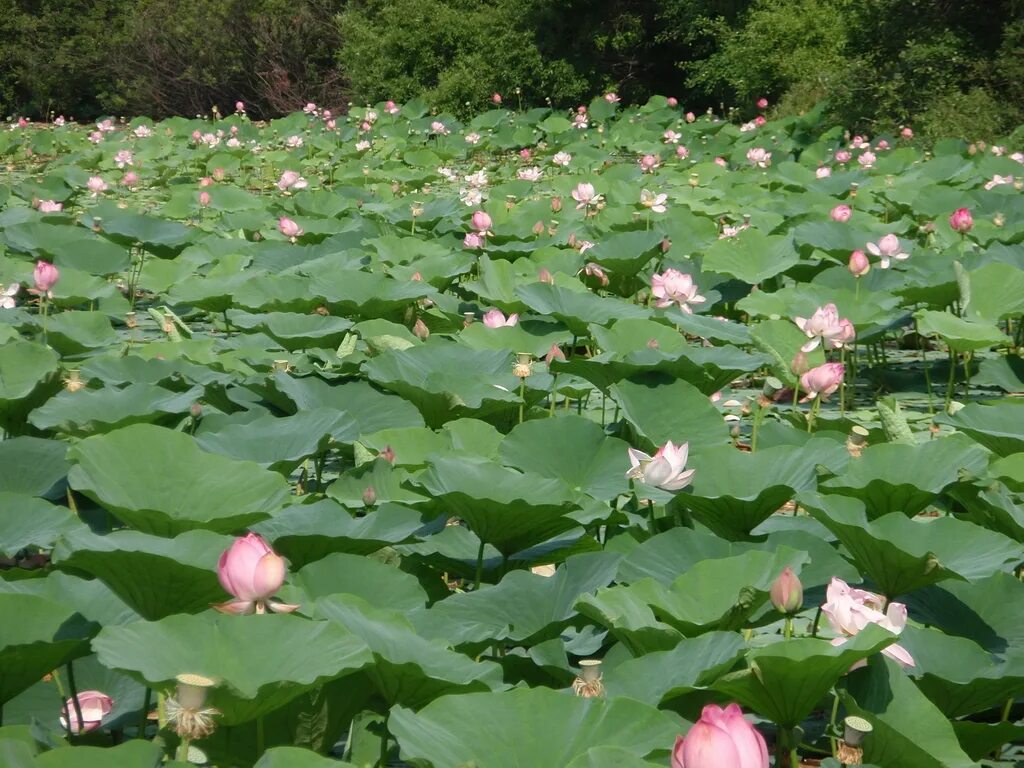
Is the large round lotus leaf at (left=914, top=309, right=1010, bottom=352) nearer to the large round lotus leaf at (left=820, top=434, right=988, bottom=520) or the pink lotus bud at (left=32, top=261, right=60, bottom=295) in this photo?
the large round lotus leaf at (left=820, top=434, right=988, bottom=520)

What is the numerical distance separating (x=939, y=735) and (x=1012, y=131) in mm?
7988

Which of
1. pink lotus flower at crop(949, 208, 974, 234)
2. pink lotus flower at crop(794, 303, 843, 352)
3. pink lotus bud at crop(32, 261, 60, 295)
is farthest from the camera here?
pink lotus flower at crop(949, 208, 974, 234)

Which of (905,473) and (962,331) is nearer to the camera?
(905,473)

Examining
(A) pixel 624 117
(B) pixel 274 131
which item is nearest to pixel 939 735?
(A) pixel 624 117

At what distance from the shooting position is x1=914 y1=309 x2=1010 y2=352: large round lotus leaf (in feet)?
9.69

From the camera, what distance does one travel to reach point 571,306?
3076 millimetres

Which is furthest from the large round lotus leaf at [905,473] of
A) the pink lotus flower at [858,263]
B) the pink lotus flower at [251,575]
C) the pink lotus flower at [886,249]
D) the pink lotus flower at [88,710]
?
the pink lotus flower at [886,249]

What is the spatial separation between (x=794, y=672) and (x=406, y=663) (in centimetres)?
39

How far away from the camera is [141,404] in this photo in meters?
2.28

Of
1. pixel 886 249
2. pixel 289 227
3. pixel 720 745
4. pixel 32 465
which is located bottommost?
pixel 289 227

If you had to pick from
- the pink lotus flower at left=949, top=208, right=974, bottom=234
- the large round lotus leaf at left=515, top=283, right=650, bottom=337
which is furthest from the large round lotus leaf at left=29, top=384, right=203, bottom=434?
the pink lotus flower at left=949, top=208, right=974, bottom=234

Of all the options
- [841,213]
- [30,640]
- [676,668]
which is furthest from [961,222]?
[30,640]

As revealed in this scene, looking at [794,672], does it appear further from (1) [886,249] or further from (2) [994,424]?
(1) [886,249]

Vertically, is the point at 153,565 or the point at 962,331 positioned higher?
the point at 153,565
